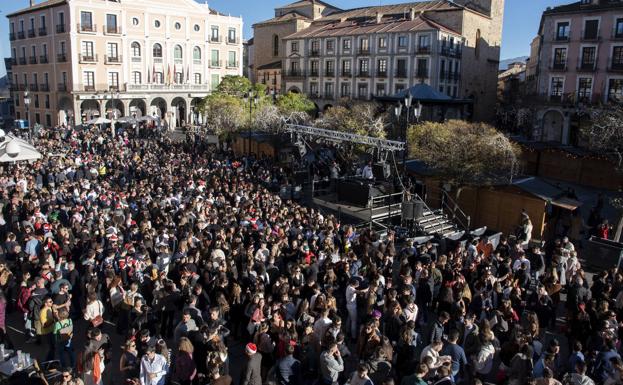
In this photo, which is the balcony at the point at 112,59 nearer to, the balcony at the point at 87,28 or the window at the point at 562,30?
the balcony at the point at 87,28

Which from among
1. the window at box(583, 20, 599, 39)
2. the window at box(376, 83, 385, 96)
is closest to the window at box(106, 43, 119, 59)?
the window at box(376, 83, 385, 96)

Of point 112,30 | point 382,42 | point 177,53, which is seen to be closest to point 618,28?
point 382,42

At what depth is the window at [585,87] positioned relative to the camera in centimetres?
3759

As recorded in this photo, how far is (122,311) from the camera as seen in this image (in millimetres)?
9297

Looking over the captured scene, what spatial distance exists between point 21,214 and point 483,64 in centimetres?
5080

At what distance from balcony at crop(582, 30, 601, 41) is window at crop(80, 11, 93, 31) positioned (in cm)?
4089

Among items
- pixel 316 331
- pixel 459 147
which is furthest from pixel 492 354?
pixel 459 147

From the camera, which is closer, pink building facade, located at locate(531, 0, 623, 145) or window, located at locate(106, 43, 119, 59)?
pink building facade, located at locate(531, 0, 623, 145)

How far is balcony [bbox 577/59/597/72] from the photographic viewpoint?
37.0m

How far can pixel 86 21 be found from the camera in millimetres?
46781

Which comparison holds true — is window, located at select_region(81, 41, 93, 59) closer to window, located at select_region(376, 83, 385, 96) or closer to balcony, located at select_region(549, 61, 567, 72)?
window, located at select_region(376, 83, 385, 96)

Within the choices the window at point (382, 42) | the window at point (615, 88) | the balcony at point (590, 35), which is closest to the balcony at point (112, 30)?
the window at point (382, 42)

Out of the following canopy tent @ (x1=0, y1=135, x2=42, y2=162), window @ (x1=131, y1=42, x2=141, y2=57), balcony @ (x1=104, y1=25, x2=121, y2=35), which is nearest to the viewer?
canopy tent @ (x1=0, y1=135, x2=42, y2=162)

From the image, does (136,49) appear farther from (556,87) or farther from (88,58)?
(556,87)
